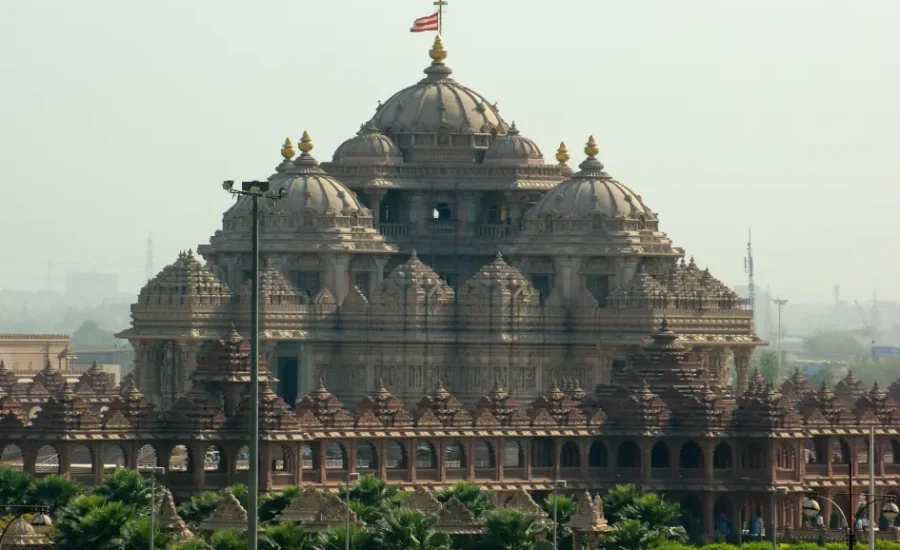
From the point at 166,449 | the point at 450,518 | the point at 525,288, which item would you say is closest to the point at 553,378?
the point at 525,288

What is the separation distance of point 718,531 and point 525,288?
21403mm

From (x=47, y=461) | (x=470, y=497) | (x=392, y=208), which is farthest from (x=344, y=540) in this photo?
(x=392, y=208)

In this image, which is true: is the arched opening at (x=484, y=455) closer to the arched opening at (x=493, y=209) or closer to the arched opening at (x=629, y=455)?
the arched opening at (x=629, y=455)

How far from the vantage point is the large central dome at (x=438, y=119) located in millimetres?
158875

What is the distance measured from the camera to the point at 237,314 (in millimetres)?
148125

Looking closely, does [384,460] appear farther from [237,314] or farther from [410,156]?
[410,156]

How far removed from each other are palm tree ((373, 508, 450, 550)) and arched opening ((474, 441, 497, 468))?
1210 inches

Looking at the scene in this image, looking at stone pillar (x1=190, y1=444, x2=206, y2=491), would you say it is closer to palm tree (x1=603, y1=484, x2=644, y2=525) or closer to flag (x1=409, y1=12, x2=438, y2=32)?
palm tree (x1=603, y1=484, x2=644, y2=525)

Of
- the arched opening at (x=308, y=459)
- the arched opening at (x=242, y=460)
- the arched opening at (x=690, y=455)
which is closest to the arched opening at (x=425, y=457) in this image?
the arched opening at (x=308, y=459)

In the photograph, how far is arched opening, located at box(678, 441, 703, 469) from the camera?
13638cm

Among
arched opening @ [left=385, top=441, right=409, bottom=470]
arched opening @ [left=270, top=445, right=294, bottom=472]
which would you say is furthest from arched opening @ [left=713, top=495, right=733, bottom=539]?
arched opening @ [left=270, top=445, right=294, bottom=472]

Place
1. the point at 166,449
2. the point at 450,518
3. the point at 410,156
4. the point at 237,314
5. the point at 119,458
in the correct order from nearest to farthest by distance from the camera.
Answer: the point at 450,518 → the point at 166,449 → the point at 119,458 → the point at 237,314 → the point at 410,156

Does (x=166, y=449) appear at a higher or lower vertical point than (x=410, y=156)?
lower

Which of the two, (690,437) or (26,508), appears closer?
(26,508)
